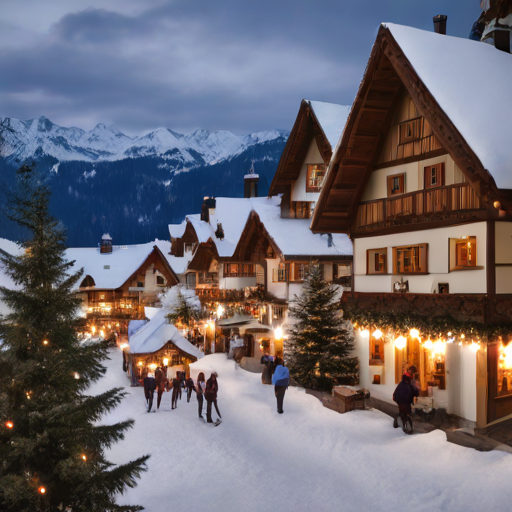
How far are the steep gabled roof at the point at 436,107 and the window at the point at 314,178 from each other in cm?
890

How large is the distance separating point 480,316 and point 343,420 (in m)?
5.29

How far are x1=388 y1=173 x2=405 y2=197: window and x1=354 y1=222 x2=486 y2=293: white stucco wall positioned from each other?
5.20ft

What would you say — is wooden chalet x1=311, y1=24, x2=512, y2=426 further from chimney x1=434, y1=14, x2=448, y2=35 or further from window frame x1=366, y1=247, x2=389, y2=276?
chimney x1=434, y1=14, x2=448, y2=35

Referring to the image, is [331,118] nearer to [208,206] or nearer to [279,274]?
[279,274]

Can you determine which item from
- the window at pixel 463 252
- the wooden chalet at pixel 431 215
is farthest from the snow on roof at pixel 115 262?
the window at pixel 463 252

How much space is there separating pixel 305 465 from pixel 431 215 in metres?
8.98

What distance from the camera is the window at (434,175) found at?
56.9 feet

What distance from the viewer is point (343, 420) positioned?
54.3ft

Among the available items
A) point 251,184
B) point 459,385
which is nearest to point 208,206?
point 251,184

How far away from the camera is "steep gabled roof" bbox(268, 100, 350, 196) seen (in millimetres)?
26922

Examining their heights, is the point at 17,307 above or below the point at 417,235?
below

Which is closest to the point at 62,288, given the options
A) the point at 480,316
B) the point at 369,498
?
the point at 369,498

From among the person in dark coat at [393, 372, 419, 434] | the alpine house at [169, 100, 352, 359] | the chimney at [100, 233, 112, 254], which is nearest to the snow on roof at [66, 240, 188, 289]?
the chimney at [100, 233, 112, 254]

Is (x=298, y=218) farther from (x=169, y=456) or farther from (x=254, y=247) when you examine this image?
(x=169, y=456)
